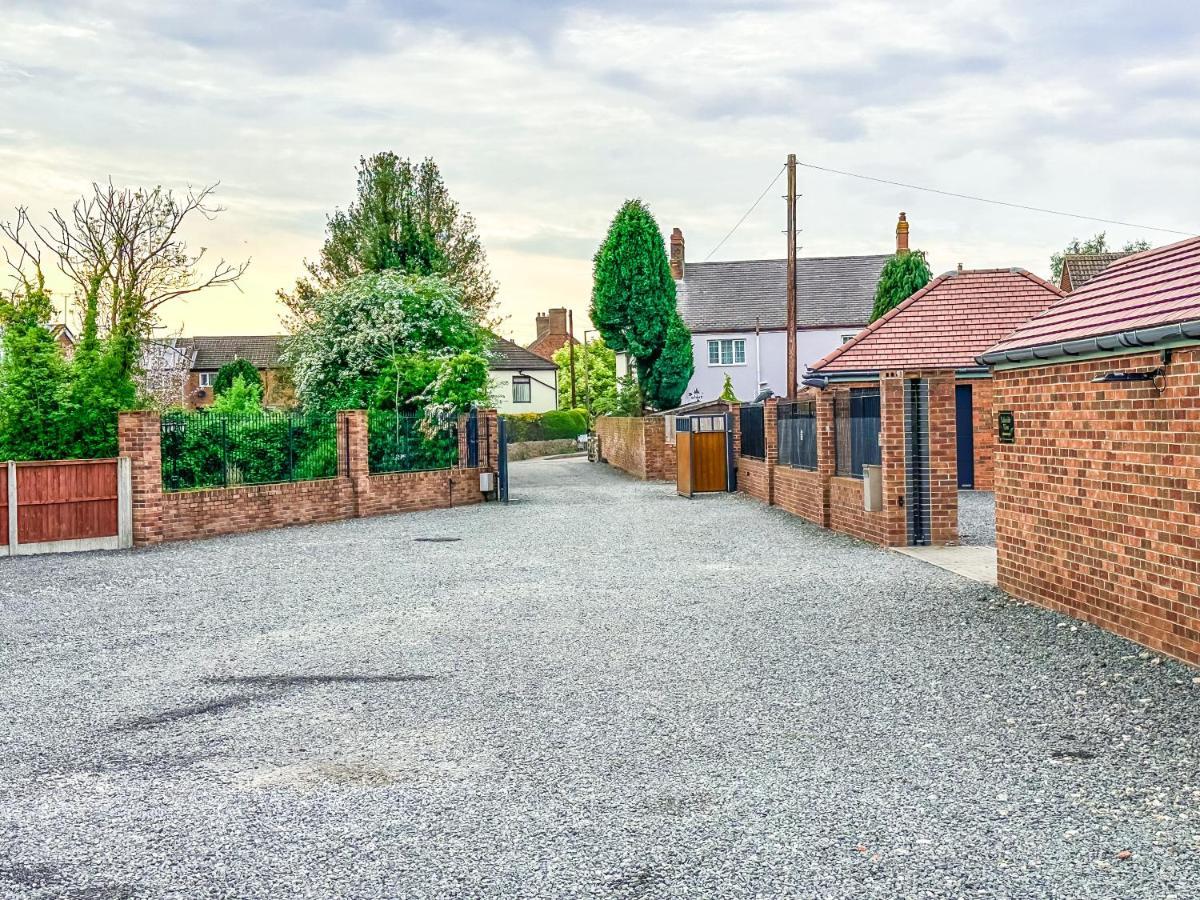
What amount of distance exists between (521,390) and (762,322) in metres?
25.4

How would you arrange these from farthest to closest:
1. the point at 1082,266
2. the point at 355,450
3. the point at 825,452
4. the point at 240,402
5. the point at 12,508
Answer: the point at 1082,266, the point at 240,402, the point at 355,450, the point at 825,452, the point at 12,508

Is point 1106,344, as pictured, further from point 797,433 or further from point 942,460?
point 797,433

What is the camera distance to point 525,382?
77.2m

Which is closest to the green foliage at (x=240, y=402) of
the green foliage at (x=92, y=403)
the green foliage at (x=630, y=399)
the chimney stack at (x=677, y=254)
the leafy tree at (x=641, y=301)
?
Result: the green foliage at (x=92, y=403)

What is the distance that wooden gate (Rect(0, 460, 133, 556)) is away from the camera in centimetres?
1750

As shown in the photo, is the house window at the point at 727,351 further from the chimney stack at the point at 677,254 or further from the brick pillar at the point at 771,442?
the brick pillar at the point at 771,442

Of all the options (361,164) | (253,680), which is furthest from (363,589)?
(361,164)

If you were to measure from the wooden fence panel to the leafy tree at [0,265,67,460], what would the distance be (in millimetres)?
2048

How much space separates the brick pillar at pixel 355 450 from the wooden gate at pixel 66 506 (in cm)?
570

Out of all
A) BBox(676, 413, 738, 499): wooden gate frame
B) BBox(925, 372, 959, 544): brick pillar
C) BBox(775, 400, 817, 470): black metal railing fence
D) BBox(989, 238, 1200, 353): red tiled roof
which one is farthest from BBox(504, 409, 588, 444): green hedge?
BBox(989, 238, 1200, 353): red tiled roof

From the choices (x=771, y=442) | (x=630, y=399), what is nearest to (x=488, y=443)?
(x=771, y=442)

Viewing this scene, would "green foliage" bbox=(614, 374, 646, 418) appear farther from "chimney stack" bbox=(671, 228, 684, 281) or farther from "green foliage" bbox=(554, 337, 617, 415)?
"green foliage" bbox=(554, 337, 617, 415)

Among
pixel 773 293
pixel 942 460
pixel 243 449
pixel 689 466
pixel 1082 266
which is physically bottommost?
pixel 689 466

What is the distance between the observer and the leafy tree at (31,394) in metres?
19.5
